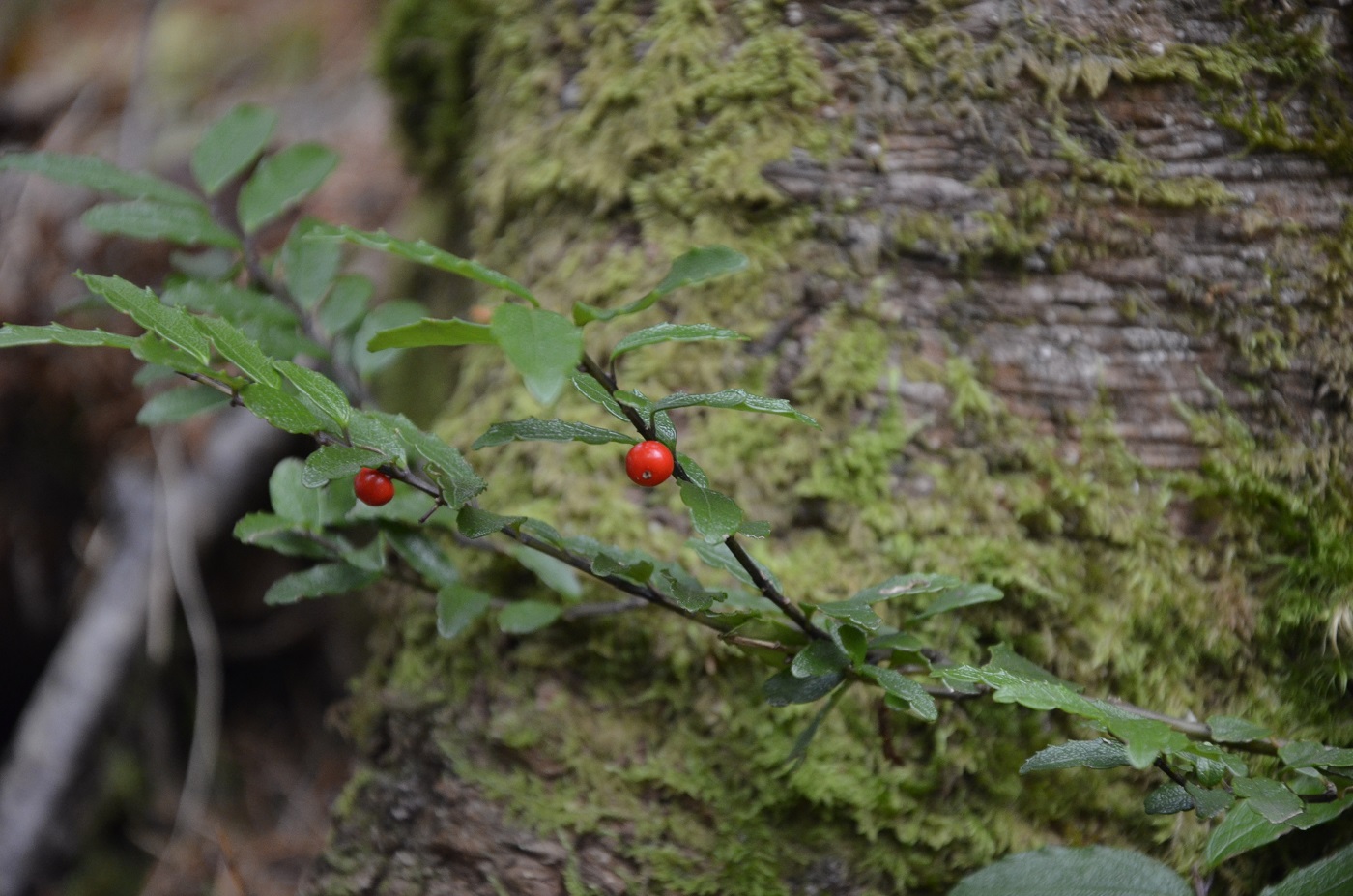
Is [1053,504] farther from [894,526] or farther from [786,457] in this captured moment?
[786,457]

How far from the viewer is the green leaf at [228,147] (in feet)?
4.82

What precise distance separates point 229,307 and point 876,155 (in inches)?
42.4

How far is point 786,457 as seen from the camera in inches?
54.1

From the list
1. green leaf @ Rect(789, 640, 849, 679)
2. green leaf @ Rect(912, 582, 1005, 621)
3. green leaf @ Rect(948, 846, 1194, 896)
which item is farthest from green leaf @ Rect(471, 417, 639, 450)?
green leaf @ Rect(948, 846, 1194, 896)

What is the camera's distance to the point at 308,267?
149cm

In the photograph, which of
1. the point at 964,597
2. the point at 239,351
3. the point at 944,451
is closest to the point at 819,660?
the point at 964,597

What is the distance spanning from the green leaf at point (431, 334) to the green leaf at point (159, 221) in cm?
69

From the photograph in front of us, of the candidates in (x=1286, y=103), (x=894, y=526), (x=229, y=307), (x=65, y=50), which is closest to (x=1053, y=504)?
(x=894, y=526)

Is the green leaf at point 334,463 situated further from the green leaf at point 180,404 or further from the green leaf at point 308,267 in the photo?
the green leaf at point 308,267

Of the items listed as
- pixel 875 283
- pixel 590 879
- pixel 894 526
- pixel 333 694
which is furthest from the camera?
pixel 333 694

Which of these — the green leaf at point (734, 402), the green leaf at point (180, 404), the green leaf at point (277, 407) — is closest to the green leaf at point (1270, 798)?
the green leaf at point (734, 402)

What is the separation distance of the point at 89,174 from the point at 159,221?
0.11 m

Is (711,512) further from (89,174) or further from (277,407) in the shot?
(89,174)

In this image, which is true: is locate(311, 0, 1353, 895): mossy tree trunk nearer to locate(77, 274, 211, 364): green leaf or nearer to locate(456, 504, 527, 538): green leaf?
locate(456, 504, 527, 538): green leaf
